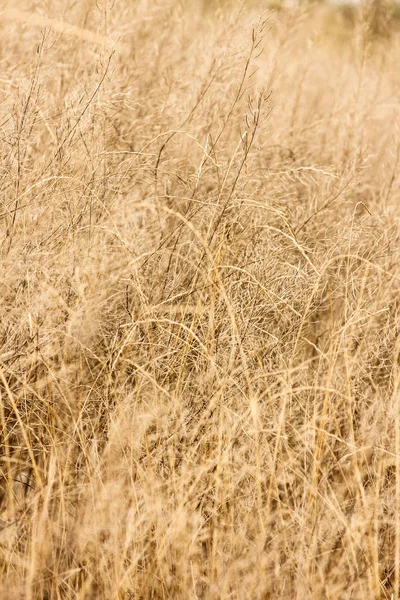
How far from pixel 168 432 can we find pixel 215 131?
129 centimetres

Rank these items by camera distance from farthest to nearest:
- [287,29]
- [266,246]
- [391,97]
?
[391,97], [287,29], [266,246]

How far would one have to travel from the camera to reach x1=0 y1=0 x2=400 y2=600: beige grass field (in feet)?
3.67

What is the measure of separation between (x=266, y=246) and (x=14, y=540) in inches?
41.7

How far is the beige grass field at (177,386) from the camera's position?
1.12 metres

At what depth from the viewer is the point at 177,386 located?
127 cm

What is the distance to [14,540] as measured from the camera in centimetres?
112

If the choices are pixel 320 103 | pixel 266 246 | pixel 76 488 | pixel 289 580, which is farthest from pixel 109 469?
pixel 320 103

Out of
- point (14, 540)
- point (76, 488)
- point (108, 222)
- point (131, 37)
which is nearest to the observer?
point (14, 540)

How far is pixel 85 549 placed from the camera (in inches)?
44.6

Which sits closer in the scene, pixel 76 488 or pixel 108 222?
pixel 76 488

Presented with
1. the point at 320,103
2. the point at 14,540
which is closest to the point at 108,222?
the point at 14,540

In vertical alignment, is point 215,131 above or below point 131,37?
below

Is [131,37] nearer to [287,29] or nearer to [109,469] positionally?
[287,29]

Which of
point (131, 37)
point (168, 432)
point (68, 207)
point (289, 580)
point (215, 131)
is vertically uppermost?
point (131, 37)
